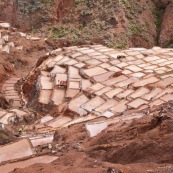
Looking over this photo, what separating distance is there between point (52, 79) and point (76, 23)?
9443mm

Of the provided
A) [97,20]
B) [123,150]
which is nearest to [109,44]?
[97,20]

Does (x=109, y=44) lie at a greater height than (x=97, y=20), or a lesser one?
lesser

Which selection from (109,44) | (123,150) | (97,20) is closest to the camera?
(123,150)

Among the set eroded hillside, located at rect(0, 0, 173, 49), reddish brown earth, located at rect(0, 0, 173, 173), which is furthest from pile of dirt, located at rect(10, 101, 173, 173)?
eroded hillside, located at rect(0, 0, 173, 49)

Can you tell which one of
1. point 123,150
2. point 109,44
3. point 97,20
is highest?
point 123,150

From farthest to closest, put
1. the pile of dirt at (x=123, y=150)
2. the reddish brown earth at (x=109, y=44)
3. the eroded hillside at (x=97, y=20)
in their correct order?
the eroded hillside at (x=97, y=20) < the reddish brown earth at (x=109, y=44) < the pile of dirt at (x=123, y=150)

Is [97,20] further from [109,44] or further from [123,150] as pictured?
[123,150]

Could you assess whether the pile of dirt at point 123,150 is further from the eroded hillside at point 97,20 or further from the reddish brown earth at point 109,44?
the eroded hillside at point 97,20

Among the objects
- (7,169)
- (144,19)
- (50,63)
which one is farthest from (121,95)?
(144,19)

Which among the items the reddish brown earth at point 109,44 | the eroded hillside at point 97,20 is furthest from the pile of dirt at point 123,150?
the eroded hillside at point 97,20

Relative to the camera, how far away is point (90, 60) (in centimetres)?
1098

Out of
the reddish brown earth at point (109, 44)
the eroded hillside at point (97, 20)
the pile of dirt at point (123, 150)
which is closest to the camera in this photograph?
the pile of dirt at point (123, 150)

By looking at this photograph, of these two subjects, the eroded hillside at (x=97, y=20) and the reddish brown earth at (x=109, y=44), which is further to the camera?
the eroded hillside at (x=97, y=20)

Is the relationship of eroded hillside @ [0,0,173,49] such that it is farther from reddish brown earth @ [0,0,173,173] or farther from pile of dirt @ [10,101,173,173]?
pile of dirt @ [10,101,173,173]
